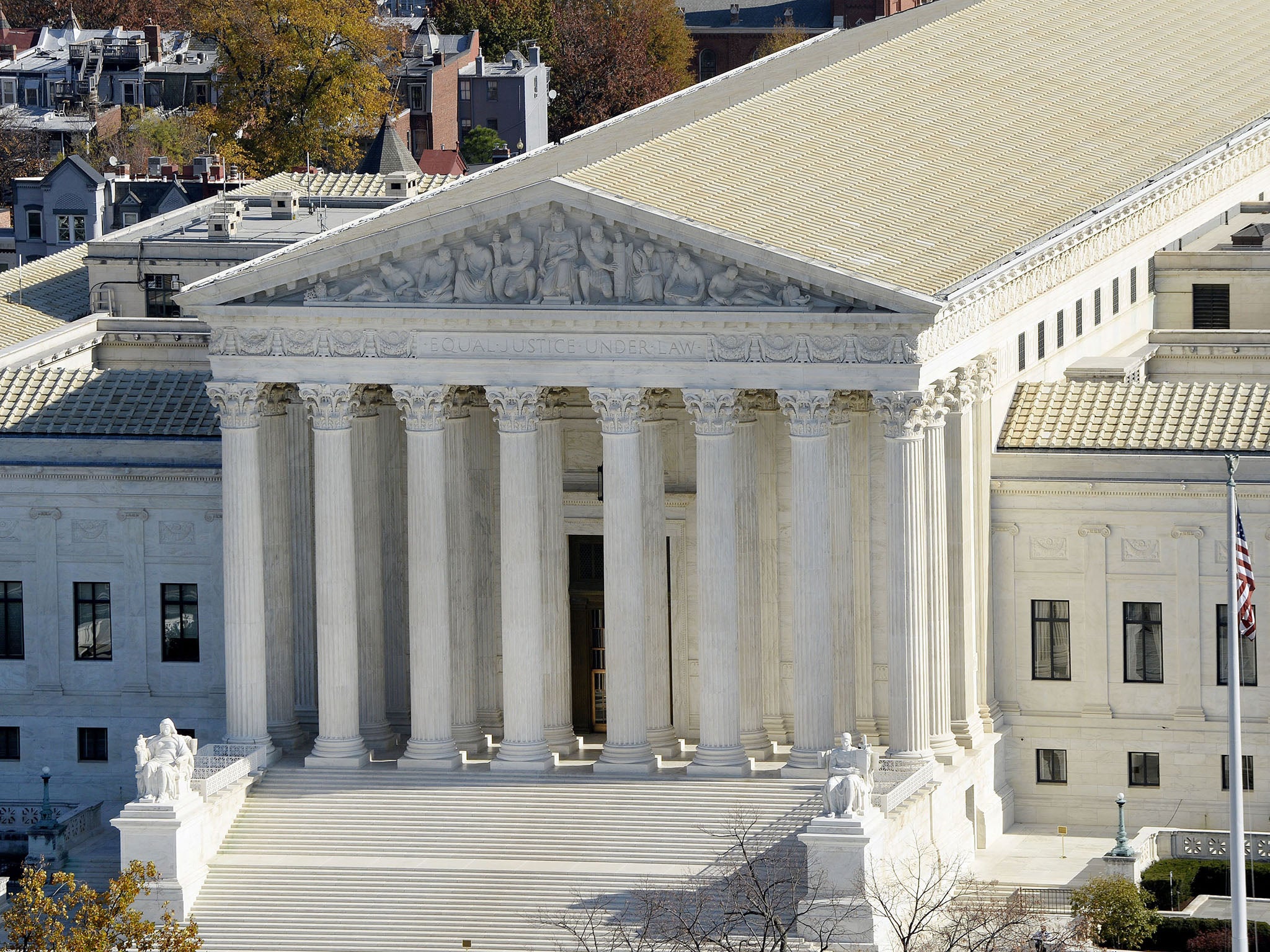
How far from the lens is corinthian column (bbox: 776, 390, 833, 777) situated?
107 meters

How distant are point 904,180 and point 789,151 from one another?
3.74 meters

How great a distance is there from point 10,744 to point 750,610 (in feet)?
83.5

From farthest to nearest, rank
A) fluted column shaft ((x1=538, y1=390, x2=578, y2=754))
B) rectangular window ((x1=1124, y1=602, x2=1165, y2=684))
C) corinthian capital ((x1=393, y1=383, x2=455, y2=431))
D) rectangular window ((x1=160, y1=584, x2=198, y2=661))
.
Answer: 1. rectangular window ((x1=160, y1=584, x2=198, y2=661))
2. rectangular window ((x1=1124, y1=602, x2=1165, y2=684))
3. fluted column shaft ((x1=538, y1=390, x2=578, y2=754))
4. corinthian capital ((x1=393, y1=383, x2=455, y2=431))

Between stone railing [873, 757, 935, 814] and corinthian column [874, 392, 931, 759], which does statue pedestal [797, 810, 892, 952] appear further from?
corinthian column [874, 392, 931, 759]

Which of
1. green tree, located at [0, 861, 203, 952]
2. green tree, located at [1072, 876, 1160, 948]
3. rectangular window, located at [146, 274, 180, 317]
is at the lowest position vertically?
green tree, located at [1072, 876, 1160, 948]

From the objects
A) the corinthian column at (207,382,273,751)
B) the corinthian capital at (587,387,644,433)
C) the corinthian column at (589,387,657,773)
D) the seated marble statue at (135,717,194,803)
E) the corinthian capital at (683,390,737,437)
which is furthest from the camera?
the corinthian column at (207,382,273,751)

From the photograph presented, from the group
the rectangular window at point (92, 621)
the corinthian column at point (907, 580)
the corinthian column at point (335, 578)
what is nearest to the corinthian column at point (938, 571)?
the corinthian column at point (907, 580)

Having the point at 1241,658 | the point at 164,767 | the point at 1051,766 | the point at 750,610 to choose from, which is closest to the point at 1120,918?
the point at 1051,766

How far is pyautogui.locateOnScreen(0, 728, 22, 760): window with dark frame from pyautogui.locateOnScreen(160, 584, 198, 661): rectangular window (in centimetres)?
543

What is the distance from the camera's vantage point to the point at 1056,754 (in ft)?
379

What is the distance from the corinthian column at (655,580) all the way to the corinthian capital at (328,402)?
8467mm

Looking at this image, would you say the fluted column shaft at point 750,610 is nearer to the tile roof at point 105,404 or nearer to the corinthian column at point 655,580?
the corinthian column at point 655,580

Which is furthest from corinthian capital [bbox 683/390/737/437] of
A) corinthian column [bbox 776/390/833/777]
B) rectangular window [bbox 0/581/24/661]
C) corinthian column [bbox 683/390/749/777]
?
rectangular window [bbox 0/581/24/661]

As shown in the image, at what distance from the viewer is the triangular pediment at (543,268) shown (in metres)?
107
